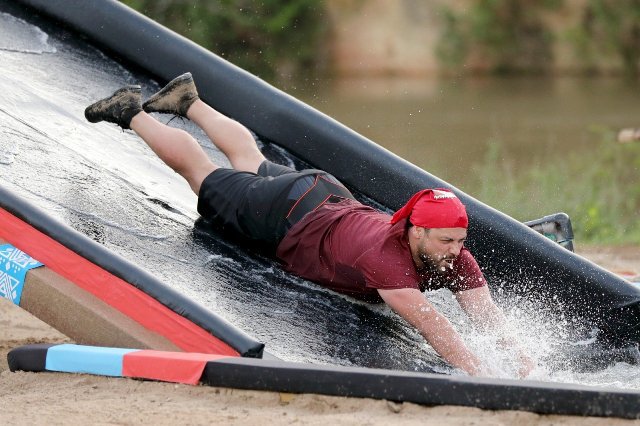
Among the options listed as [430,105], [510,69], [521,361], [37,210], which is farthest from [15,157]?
[510,69]

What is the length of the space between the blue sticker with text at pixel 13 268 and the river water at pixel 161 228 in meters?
0.39

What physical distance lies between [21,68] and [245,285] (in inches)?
Result: 85.3

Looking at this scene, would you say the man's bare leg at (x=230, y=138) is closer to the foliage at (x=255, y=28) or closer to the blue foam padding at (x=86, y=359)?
the blue foam padding at (x=86, y=359)

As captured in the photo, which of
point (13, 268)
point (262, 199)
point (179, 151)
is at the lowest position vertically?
point (13, 268)

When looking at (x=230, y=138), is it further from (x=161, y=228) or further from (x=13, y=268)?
(x=13, y=268)

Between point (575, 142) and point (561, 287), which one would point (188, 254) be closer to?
point (561, 287)

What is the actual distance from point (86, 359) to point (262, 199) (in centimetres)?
125

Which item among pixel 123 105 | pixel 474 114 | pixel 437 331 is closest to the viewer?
pixel 437 331

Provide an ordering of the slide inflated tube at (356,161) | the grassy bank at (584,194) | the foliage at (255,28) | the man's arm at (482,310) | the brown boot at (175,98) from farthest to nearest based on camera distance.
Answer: the foliage at (255,28) → the grassy bank at (584,194) → the brown boot at (175,98) → the slide inflated tube at (356,161) → the man's arm at (482,310)

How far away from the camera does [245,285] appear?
447cm

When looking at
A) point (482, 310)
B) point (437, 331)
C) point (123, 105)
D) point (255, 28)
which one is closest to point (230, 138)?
point (123, 105)

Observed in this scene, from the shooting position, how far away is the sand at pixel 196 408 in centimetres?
323

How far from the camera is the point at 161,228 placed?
187 inches

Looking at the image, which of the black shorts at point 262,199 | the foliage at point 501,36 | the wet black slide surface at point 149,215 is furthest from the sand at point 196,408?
the foliage at point 501,36
